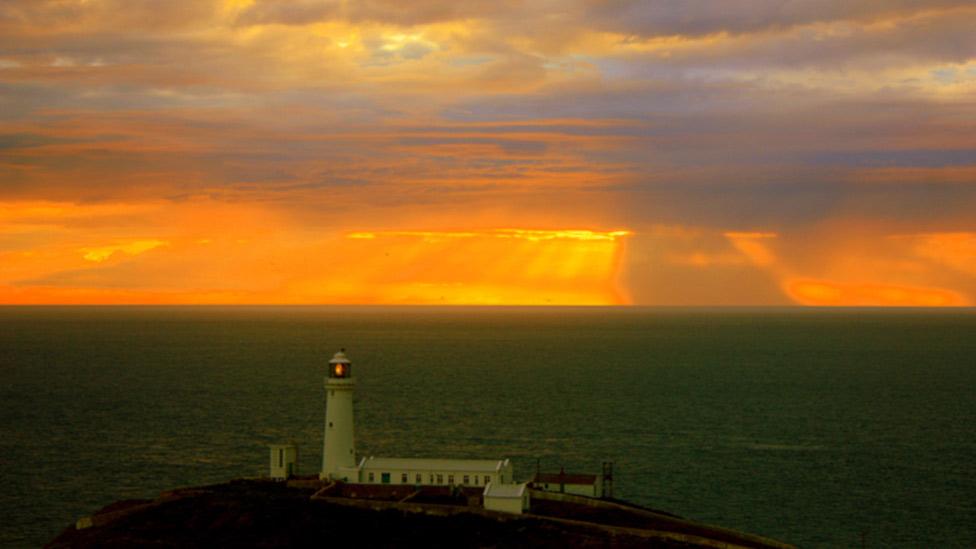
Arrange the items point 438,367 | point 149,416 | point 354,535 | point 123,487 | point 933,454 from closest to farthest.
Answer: point 354,535, point 123,487, point 933,454, point 149,416, point 438,367

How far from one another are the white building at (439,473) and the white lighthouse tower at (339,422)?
254 cm

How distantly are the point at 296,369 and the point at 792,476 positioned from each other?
119425mm

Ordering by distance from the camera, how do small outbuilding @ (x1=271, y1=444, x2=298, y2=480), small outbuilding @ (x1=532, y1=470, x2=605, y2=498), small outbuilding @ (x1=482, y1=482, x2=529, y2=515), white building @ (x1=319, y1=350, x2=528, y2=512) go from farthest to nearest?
small outbuilding @ (x1=271, y1=444, x2=298, y2=480), small outbuilding @ (x1=532, y1=470, x2=605, y2=498), white building @ (x1=319, y1=350, x2=528, y2=512), small outbuilding @ (x1=482, y1=482, x2=529, y2=515)

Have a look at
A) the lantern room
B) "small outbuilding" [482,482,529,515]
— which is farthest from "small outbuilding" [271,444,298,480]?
"small outbuilding" [482,482,529,515]

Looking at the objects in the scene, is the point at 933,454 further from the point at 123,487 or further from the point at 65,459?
the point at 65,459

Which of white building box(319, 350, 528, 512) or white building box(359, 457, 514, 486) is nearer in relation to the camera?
white building box(359, 457, 514, 486)

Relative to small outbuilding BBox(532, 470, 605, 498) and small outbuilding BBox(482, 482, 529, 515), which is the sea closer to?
small outbuilding BBox(532, 470, 605, 498)

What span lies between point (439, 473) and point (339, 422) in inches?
289

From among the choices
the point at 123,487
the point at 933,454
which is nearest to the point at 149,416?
the point at 123,487

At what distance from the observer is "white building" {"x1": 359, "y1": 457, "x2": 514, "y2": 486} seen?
64688 mm

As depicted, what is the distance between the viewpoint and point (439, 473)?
214ft

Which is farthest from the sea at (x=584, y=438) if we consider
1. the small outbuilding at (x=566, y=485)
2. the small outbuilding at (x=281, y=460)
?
the small outbuilding at (x=281, y=460)

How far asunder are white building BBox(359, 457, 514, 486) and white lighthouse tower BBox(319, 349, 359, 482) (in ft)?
8.34

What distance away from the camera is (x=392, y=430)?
107125 mm
